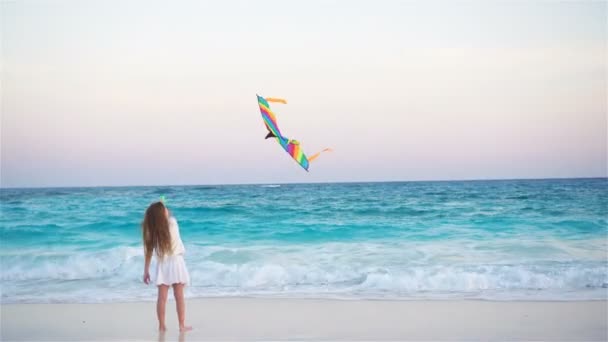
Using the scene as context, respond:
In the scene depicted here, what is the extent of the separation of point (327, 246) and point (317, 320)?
444 centimetres

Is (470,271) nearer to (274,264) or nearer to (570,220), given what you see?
(274,264)

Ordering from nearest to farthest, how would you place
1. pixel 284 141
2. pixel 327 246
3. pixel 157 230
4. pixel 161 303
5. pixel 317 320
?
1. pixel 157 230
2. pixel 161 303
3. pixel 284 141
4. pixel 317 320
5. pixel 327 246

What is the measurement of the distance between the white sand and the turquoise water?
0.43m

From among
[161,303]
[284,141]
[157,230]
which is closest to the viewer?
[157,230]

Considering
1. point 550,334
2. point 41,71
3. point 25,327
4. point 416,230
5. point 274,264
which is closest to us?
point 550,334

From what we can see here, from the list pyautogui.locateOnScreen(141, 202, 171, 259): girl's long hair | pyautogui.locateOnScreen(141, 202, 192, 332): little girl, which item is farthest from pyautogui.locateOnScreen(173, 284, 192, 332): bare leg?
pyautogui.locateOnScreen(141, 202, 171, 259): girl's long hair

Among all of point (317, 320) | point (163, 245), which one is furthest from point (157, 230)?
point (317, 320)

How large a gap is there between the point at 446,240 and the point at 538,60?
3.04m

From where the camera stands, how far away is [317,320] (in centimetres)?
493

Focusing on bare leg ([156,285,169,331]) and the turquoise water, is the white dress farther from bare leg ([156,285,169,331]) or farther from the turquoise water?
the turquoise water

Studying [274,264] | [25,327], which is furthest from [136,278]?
[25,327]

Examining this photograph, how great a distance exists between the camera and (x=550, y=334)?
4.49m

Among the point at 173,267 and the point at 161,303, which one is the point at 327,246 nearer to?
the point at 161,303

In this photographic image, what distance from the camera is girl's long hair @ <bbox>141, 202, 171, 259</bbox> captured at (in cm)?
430
